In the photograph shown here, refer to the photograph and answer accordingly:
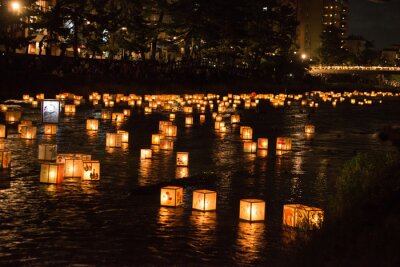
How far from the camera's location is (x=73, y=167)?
1452 centimetres

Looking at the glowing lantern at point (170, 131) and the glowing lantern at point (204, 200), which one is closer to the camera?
the glowing lantern at point (204, 200)

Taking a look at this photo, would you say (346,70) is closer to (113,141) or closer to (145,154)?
(113,141)

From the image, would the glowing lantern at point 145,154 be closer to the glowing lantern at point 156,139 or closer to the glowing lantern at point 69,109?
the glowing lantern at point 156,139

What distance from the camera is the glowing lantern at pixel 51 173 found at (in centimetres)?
1370

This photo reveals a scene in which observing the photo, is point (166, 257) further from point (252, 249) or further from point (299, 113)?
point (299, 113)

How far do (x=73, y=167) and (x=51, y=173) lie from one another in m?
0.83

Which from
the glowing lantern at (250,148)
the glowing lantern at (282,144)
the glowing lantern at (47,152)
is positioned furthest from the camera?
the glowing lantern at (282,144)

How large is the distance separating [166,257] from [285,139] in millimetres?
12843

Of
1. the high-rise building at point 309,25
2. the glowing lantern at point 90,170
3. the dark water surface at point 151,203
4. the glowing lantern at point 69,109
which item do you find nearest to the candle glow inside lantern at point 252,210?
the dark water surface at point 151,203

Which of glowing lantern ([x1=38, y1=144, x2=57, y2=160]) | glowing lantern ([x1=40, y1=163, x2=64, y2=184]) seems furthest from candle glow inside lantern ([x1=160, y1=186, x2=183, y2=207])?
glowing lantern ([x1=38, y1=144, x2=57, y2=160])

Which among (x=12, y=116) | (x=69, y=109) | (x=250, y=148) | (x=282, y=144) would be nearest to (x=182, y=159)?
(x=250, y=148)

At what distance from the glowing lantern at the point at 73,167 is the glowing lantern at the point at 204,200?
3650 millimetres

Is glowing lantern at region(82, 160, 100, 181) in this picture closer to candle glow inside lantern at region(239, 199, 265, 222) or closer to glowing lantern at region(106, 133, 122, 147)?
candle glow inside lantern at region(239, 199, 265, 222)

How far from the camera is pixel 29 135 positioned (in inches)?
838
